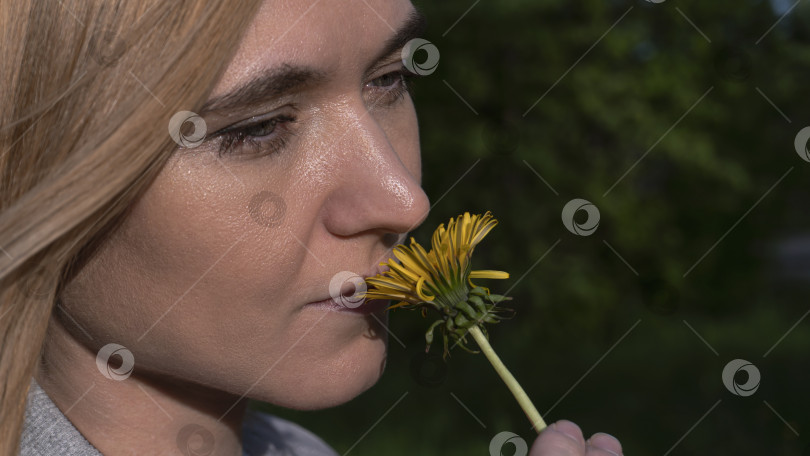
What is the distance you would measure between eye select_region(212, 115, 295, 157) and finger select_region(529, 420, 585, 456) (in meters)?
0.66

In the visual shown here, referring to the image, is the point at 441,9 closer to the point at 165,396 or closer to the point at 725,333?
the point at 165,396

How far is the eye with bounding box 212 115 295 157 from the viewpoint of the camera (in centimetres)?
143

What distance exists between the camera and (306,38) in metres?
1.42

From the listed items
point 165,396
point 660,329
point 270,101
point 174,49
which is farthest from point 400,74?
point 660,329

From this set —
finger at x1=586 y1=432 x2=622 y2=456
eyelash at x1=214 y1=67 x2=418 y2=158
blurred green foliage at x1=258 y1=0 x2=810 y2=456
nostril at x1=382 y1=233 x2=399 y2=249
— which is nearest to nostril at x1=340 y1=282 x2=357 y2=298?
nostril at x1=382 y1=233 x2=399 y2=249

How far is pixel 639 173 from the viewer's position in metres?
7.57

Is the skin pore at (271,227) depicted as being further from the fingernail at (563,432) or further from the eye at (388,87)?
the fingernail at (563,432)

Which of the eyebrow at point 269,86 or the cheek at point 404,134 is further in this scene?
the cheek at point 404,134

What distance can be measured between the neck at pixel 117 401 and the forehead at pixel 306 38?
2.15 feet

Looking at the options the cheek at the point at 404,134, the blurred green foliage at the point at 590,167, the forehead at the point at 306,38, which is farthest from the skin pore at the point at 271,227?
the blurred green foliage at the point at 590,167

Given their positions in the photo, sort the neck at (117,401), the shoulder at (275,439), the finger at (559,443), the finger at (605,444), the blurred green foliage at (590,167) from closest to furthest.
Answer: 1. the finger at (559,443)
2. the finger at (605,444)
3. the neck at (117,401)
4. the shoulder at (275,439)
5. the blurred green foliage at (590,167)

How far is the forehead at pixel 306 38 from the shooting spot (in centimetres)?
140

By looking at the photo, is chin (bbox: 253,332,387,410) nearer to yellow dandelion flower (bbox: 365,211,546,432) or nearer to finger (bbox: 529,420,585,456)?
yellow dandelion flower (bbox: 365,211,546,432)

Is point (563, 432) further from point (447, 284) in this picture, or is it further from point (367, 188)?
point (367, 188)
